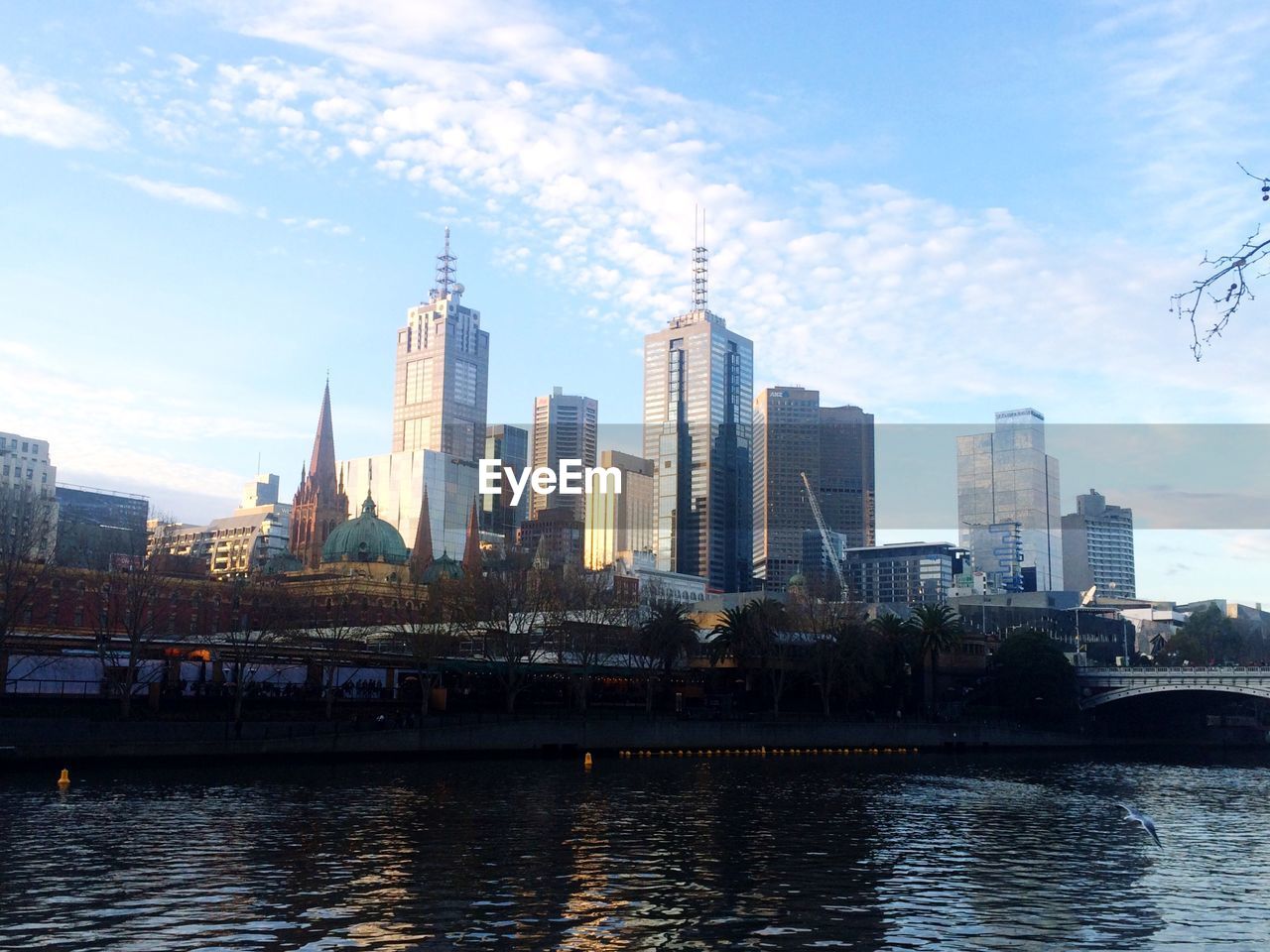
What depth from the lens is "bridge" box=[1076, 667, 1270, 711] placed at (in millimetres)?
156125

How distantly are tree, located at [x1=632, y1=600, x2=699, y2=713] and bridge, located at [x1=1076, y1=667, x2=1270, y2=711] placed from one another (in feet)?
220

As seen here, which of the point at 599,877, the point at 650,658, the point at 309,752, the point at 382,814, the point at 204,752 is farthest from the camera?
the point at 650,658

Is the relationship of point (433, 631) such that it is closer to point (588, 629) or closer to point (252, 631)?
point (588, 629)

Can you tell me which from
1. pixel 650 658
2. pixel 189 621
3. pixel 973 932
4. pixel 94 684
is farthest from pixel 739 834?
pixel 189 621

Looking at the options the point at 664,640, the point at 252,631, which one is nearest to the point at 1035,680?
the point at 664,640

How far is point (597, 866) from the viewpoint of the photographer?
4459cm

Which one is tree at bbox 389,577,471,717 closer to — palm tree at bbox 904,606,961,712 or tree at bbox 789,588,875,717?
tree at bbox 789,588,875,717

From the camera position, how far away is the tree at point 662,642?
13450 cm

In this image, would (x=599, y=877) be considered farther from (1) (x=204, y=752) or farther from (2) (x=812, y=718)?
(2) (x=812, y=718)

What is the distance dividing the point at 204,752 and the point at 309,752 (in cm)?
854

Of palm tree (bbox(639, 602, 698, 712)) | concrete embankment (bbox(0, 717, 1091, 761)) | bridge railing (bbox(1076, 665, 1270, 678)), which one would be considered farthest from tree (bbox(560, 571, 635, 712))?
bridge railing (bbox(1076, 665, 1270, 678))

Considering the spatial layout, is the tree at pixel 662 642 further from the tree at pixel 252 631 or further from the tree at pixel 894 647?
the tree at pixel 252 631

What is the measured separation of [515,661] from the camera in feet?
411

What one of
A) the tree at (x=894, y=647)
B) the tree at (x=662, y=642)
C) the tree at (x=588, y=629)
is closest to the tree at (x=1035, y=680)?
the tree at (x=894, y=647)
